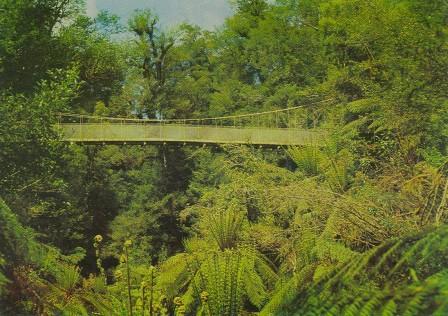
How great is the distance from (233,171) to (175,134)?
3236 millimetres

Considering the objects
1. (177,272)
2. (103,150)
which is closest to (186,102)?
(103,150)

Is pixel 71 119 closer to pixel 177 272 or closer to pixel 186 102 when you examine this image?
pixel 186 102

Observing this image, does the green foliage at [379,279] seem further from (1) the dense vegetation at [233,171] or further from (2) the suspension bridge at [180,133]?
(2) the suspension bridge at [180,133]

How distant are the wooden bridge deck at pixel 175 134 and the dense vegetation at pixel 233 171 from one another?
41cm

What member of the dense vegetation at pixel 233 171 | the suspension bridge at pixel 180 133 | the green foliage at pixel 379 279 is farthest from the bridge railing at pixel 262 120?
the green foliage at pixel 379 279

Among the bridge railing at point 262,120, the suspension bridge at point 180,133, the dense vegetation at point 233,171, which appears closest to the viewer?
the dense vegetation at point 233,171

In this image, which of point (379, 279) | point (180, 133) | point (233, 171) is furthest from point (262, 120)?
point (379, 279)

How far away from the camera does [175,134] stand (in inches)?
461

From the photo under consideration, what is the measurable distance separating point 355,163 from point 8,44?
4450 millimetres

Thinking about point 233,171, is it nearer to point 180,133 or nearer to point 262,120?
point 180,133

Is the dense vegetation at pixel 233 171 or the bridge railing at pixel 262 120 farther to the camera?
the bridge railing at pixel 262 120

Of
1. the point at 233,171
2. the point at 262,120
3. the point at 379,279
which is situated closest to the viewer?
the point at 379,279

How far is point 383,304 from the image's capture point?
0.65m

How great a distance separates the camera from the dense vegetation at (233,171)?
1.71 metres
